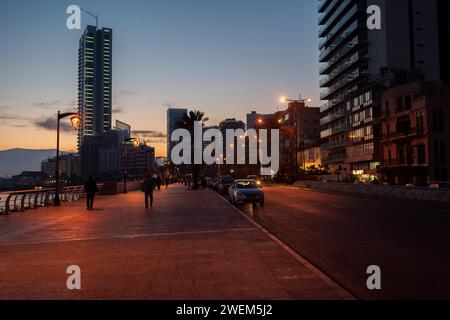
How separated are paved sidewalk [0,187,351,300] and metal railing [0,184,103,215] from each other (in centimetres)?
727

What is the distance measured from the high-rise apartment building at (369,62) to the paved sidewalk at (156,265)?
192ft

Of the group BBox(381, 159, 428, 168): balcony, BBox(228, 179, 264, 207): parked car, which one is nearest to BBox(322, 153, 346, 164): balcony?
BBox(381, 159, 428, 168): balcony

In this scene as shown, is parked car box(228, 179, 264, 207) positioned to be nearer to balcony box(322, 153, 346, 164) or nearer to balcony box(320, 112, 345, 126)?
balcony box(322, 153, 346, 164)

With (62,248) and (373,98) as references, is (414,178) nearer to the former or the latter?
(373,98)

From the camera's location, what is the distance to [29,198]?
2239 centimetres

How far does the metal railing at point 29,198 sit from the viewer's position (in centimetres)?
2010

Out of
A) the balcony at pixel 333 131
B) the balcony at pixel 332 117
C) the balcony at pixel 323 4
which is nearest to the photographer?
the balcony at pixel 333 131

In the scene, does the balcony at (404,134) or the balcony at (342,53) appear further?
the balcony at (342,53)

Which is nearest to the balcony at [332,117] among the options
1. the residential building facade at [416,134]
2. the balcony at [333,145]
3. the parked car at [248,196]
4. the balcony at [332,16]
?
the balcony at [333,145]

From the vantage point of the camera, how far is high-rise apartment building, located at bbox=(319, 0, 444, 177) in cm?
6993

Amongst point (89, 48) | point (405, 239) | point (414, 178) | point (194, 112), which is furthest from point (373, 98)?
point (89, 48)

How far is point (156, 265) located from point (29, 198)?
1720cm

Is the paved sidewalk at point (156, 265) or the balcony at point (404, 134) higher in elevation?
the balcony at point (404, 134)

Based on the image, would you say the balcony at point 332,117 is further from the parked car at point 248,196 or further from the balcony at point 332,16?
the parked car at point 248,196
